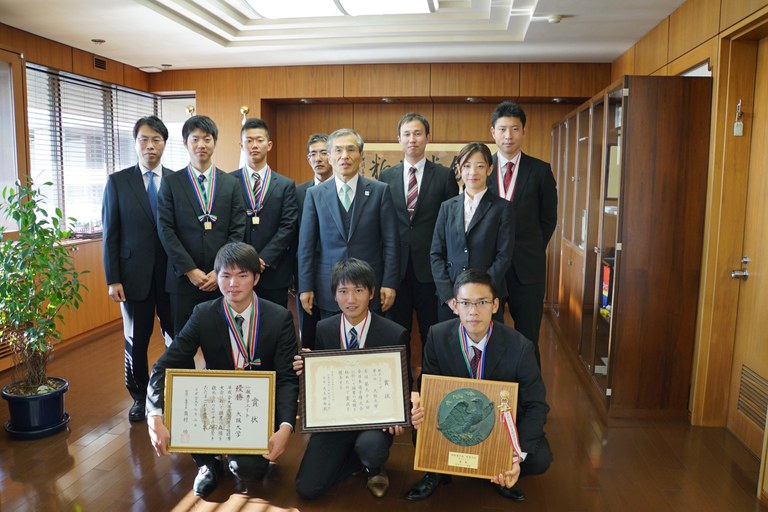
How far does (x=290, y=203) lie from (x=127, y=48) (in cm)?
286

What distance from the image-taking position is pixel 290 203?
3.75 m

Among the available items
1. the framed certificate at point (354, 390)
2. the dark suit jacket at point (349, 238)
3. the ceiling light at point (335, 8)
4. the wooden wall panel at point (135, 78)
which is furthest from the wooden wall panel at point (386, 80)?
the framed certificate at point (354, 390)

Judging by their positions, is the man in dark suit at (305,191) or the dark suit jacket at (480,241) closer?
the dark suit jacket at (480,241)

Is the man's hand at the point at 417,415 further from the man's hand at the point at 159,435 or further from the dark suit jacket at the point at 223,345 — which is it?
the man's hand at the point at 159,435

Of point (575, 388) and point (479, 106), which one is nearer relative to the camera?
point (575, 388)

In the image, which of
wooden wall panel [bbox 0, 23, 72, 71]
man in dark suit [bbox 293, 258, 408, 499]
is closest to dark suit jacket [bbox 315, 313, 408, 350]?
man in dark suit [bbox 293, 258, 408, 499]

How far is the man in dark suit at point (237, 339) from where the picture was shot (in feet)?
8.87

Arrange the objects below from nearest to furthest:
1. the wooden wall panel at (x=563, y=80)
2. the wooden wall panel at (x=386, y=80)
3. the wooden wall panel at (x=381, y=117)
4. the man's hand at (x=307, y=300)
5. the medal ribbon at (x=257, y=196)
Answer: the man's hand at (x=307, y=300) → the medal ribbon at (x=257, y=196) → the wooden wall panel at (x=563, y=80) → the wooden wall panel at (x=386, y=80) → the wooden wall panel at (x=381, y=117)

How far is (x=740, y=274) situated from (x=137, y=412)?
3450 millimetres

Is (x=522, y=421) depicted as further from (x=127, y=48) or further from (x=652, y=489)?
(x=127, y=48)

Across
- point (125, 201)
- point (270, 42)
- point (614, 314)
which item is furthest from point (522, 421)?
point (270, 42)

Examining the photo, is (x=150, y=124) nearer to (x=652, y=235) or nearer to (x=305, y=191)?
(x=305, y=191)

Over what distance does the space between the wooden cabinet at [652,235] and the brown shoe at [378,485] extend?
5.28 feet

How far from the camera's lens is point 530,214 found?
346cm
